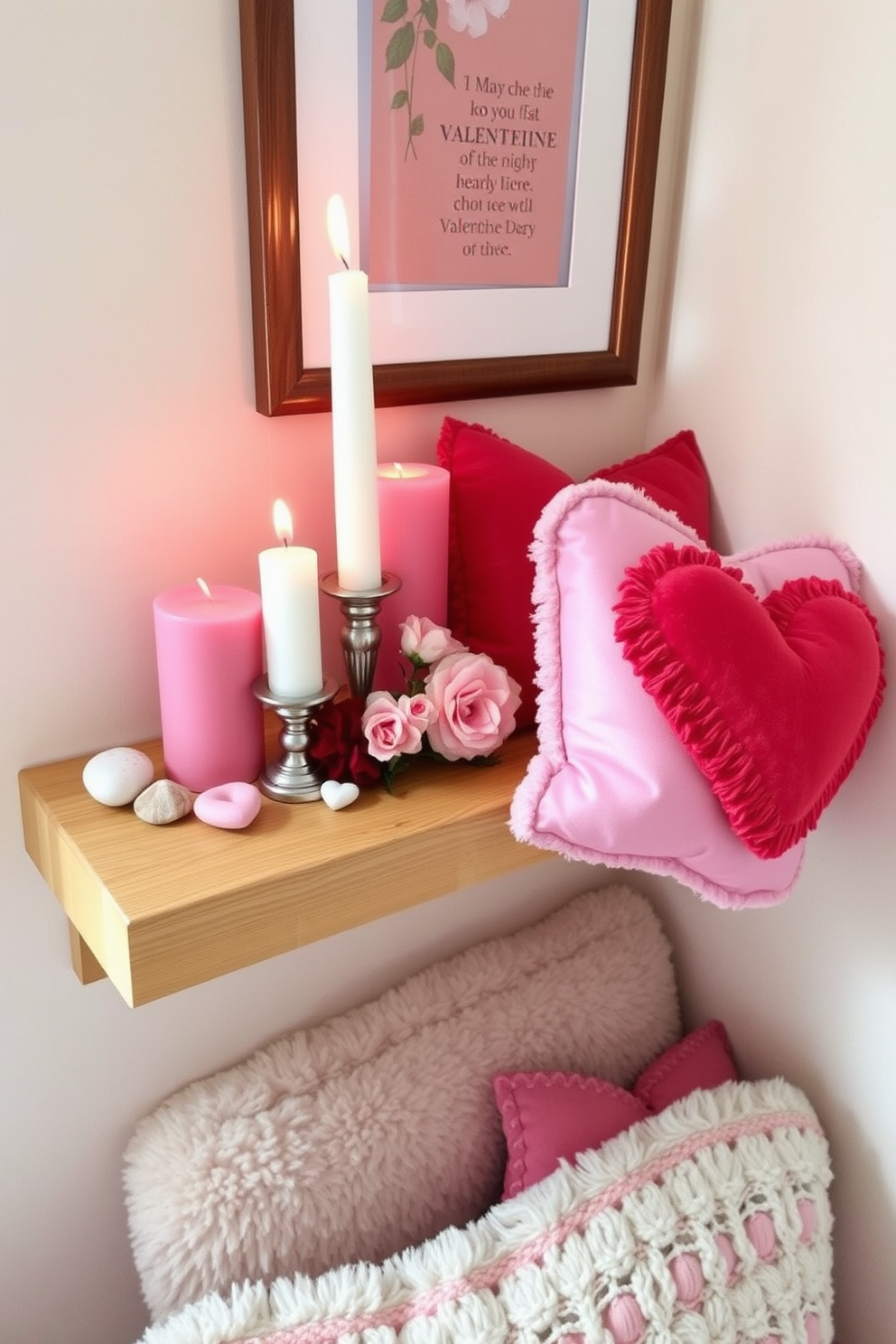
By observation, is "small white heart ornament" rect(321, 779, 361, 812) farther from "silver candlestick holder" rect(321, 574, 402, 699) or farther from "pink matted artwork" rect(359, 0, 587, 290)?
Result: "pink matted artwork" rect(359, 0, 587, 290)

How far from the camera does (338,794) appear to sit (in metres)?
0.74

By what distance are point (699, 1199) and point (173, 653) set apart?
66 cm

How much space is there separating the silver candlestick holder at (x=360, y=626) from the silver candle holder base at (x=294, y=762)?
30mm

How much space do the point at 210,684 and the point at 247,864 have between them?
133 mm

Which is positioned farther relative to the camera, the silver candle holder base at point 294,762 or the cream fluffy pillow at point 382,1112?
the cream fluffy pillow at point 382,1112

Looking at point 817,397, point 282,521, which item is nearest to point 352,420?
point 282,521

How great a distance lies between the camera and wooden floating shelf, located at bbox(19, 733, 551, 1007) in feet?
2.12

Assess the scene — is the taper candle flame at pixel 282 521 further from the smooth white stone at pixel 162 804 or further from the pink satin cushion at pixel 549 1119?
the pink satin cushion at pixel 549 1119

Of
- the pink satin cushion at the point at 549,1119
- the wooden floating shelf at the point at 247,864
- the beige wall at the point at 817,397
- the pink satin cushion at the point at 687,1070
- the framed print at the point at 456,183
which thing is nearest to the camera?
the wooden floating shelf at the point at 247,864

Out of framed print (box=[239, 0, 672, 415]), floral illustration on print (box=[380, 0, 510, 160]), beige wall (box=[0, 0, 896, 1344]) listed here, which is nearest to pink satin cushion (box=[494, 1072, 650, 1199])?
beige wall (box=[0, 0, 896, 1344])

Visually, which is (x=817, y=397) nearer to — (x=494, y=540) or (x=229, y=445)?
(x=494, y=540)

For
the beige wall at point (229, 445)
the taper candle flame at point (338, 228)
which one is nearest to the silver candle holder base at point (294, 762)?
the beige wall at point (229, 445)

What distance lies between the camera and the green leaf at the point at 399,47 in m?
0.77

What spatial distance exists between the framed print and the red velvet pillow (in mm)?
68
